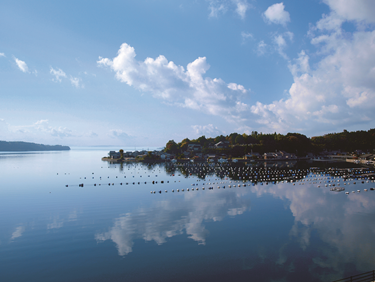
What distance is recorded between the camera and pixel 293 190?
49.9 meters

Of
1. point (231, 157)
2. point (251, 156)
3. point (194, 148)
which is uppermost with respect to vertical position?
point (194, 148)

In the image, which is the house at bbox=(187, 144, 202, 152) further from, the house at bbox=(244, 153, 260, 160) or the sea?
the sea

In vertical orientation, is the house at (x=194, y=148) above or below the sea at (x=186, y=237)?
above

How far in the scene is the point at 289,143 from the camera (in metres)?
152

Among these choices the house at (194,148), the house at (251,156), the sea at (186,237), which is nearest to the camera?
the sea at (186,237)

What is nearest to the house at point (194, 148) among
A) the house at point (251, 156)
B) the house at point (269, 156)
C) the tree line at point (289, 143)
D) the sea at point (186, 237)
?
the tree line at point (289, 143)

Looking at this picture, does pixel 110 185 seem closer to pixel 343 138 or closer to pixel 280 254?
pixel 280 254

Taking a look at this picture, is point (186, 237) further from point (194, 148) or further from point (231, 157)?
point (194, 148)

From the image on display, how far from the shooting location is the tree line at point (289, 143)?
152 m

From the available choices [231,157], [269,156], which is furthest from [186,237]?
[269,156]

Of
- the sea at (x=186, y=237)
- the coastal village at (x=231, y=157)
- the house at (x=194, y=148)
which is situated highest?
the house at (x=194, y=148)

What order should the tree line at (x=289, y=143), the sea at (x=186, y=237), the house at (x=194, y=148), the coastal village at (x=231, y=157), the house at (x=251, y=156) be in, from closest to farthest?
the sea at (x=186, y=237) < the coastal village at (x=231, y=157) < the house at (x=251, y=156) < the tree line at (x=289, y=143) < the house at (x=194, y=148)

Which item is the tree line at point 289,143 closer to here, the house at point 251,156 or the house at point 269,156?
the house at point 251,156

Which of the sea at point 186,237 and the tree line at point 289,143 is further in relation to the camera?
the tree line at point 289,143
